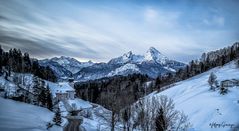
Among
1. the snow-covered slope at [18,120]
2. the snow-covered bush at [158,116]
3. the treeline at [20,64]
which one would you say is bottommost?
the snow-covered slope at [18,120]

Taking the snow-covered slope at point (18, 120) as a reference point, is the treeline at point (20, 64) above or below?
above

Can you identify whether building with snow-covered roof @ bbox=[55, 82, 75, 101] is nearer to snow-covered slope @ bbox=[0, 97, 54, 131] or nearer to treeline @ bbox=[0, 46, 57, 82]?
treeline @ bbox=[0, 46, 57, 82]

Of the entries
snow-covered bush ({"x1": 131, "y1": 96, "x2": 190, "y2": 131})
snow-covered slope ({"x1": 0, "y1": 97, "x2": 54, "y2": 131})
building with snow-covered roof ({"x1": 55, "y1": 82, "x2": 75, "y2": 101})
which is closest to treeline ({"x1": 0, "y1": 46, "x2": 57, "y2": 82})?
building with snow-covered roof ({"x1": 55, "y1": 82, "x2": 75, "y2": 101})

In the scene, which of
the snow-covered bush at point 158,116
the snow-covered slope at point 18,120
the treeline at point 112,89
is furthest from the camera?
the treeline at point 112,89

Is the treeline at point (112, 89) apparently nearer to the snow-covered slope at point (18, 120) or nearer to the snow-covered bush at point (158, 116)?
the snow-covered slope at point (18, 120)

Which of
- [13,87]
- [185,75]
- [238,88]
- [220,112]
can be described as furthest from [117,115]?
[185,75]

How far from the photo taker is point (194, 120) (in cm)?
5019

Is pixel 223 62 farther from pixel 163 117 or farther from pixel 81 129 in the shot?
pixel 163 117

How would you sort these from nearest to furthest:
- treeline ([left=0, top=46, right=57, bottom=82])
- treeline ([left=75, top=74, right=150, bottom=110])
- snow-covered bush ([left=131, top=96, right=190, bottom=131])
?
snow-covered bush ([left=131, top=96, right=190, bottom=131]) < treeline ([left=0, top=46, right=57, bottom=82]) < treeline ([left=75, top=74, right=150, bottom=110])

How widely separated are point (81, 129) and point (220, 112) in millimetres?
26456

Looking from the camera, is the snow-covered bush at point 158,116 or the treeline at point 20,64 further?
the treeline at point 20,64

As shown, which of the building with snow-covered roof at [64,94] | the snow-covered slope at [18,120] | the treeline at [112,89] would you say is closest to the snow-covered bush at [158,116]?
the snow-covered slope at [18,120]

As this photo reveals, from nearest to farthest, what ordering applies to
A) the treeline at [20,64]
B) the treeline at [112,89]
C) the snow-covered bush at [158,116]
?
the snow-covered bush at [158,116] < the treeline at [20,64] < the treeline at [112,89]

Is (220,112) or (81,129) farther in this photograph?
(81,129)
